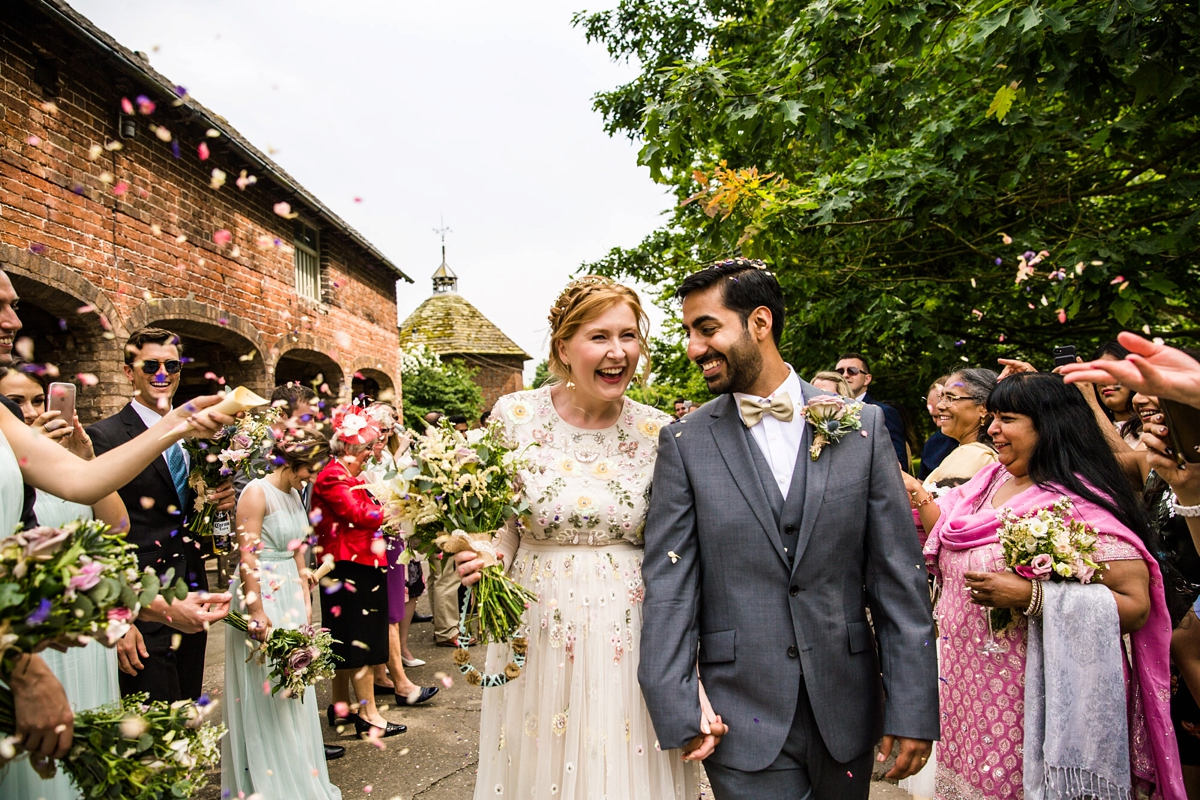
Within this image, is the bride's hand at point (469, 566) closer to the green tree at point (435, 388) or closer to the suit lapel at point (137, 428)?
the suit lapel at point (137, 428)

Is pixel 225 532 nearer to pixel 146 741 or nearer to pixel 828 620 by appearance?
pixel 146 741

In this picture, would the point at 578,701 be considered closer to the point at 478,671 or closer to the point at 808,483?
the point at 478,671

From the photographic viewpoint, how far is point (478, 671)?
262 centimetres

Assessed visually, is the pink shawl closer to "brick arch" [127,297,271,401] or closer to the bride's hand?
the bride's hand

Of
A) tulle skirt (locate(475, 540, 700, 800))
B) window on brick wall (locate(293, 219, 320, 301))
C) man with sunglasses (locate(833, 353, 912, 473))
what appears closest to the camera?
tulle skirt (locate(475, 540, 700, 800))

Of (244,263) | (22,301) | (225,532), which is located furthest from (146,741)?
(244,263)

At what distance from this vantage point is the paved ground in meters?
4.29

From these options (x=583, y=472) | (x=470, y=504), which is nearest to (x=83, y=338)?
(x=470, y=504)

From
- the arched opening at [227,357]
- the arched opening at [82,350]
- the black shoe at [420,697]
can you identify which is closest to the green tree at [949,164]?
the black shoe at [420,697]

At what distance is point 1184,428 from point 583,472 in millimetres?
1930

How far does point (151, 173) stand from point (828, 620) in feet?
29.2

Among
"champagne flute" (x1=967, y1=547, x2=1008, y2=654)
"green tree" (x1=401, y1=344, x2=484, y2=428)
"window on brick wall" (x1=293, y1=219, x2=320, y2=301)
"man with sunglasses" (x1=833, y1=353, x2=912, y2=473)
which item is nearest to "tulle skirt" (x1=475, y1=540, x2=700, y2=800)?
"champagne flute" (x1=967, y1=547, x2=1008, y2=654)

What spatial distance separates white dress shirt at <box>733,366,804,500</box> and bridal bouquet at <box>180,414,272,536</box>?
2.84 meters

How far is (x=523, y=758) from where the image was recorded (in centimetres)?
268
